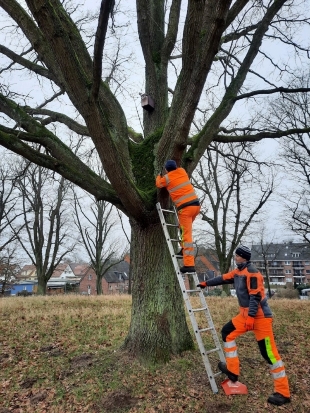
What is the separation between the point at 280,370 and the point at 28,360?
4378 millimetres

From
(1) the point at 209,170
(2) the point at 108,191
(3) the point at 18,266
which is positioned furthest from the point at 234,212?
(3) the point at 18,266

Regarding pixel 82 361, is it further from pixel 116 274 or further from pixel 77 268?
pixel 77 268

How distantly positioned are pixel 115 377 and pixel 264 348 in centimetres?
223

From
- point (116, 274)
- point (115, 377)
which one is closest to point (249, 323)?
point (115, 377)

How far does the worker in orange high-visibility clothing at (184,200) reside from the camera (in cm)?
508

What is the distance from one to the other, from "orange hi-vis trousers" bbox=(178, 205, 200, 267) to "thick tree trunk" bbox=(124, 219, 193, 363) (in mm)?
541

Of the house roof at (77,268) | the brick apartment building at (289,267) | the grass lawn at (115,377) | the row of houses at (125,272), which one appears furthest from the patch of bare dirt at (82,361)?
the brick apartment building at (289,267)

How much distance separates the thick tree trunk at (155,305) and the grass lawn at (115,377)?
23cm

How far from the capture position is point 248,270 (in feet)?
14.6

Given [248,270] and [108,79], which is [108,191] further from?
[108,79]

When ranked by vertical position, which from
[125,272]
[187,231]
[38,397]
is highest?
[187,231]

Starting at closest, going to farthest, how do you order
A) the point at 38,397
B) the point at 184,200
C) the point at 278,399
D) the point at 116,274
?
the point at 278,399 < the point at 38,397 < the point at 184,200 < the point at 116,274

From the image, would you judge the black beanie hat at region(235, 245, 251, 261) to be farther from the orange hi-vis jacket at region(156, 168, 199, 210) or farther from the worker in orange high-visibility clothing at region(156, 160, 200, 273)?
the orange hi-vis jacket at region(156, 168, 199, 210)

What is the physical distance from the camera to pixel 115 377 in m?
4.79
